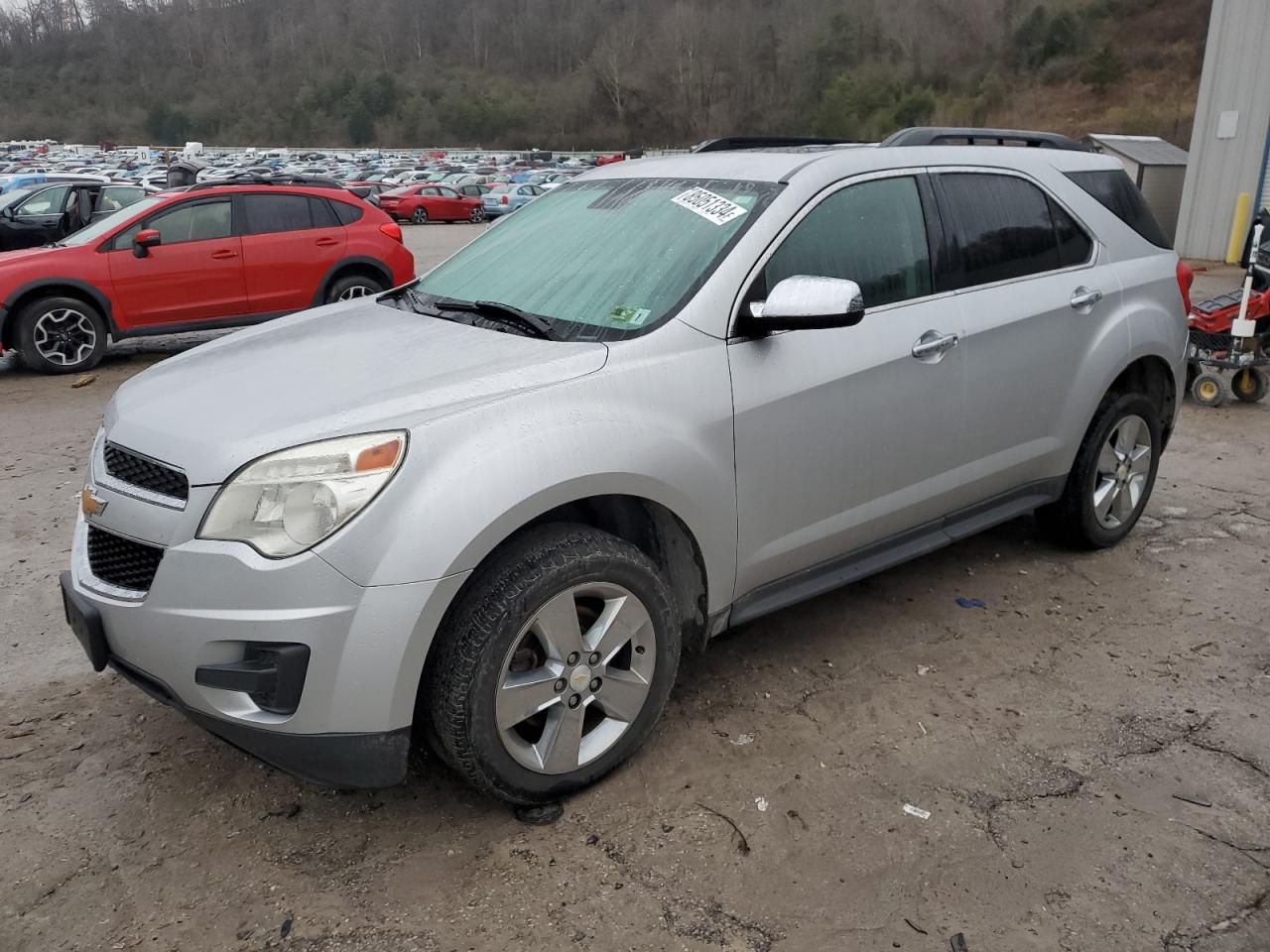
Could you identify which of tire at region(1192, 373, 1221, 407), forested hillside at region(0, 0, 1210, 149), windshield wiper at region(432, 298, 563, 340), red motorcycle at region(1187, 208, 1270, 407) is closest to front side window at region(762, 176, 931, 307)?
windshield wiper at region(432, 298, 563, 340)

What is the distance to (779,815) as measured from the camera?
9.41ft

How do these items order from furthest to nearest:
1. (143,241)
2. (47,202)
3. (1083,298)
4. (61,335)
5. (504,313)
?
(47,202), (143,241), (61,335), (1083,298), (504,313)

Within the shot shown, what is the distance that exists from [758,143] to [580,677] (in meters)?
2.52

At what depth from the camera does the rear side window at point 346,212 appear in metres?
10.2

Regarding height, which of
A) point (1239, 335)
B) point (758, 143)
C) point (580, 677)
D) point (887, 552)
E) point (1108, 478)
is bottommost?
point (1239, 335)

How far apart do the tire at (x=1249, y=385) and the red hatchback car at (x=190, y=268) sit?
7.58m

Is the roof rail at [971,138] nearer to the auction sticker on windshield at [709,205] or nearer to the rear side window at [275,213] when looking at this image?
the auction sticker on windshield at [709,205]

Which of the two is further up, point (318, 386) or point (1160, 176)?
point (318, 386)

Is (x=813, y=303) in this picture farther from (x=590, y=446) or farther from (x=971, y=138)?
(x=971, y=138)

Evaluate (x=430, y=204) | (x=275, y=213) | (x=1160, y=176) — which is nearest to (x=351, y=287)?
(x=275, y=213)

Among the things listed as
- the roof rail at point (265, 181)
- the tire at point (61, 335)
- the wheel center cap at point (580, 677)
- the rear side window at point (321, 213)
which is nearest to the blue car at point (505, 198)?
the roof rail at point (265, 181)

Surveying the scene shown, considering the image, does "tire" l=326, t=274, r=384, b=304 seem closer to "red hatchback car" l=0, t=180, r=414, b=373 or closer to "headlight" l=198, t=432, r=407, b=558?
"red hatchback car" l=0, t=180, r=414, b=373

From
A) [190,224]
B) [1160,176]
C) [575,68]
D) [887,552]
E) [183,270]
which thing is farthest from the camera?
[575,68]

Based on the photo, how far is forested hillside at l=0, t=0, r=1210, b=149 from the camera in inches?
2926
